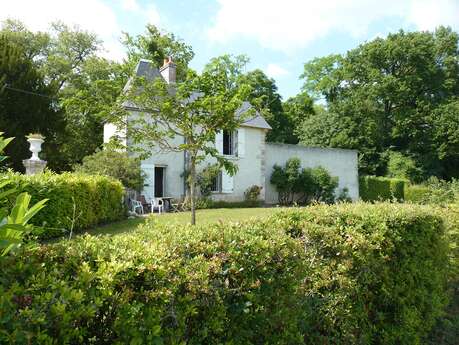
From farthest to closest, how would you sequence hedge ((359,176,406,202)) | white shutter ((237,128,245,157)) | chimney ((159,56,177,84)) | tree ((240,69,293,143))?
tree ((240,69,293,143)) → hedge ((359,176,406,202)) → white shutter ((237,128,245,157)) → chimney ((159,56,177,84))

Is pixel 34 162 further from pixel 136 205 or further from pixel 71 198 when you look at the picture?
pixel 136 205

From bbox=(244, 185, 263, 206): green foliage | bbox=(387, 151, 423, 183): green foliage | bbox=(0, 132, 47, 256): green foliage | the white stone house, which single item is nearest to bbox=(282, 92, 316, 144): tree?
bbox=(387, 151, 423, 183): green foliage

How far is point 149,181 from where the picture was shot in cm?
1844

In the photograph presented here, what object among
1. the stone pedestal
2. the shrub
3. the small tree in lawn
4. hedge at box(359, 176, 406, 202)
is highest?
the small tree in lawn

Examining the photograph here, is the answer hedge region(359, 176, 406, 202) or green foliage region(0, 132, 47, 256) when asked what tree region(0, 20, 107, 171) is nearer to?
hedge region(359, 176, 406, 202)

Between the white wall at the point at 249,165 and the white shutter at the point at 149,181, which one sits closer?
the white shutter at the point at 149,181

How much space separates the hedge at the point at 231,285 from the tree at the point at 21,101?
1922cm

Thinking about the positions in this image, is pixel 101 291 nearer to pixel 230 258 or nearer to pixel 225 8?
pixel 230 258

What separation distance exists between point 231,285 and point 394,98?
3423 centimetres

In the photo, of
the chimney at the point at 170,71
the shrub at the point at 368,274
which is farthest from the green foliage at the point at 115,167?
the shrub at the point at 368,274

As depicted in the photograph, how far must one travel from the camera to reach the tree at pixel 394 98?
31.5 m

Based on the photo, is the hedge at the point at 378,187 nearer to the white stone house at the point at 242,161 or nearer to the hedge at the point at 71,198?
the white stone house at the point at 242,161

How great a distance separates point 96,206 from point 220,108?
17.2 ft

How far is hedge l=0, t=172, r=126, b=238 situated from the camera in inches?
342
